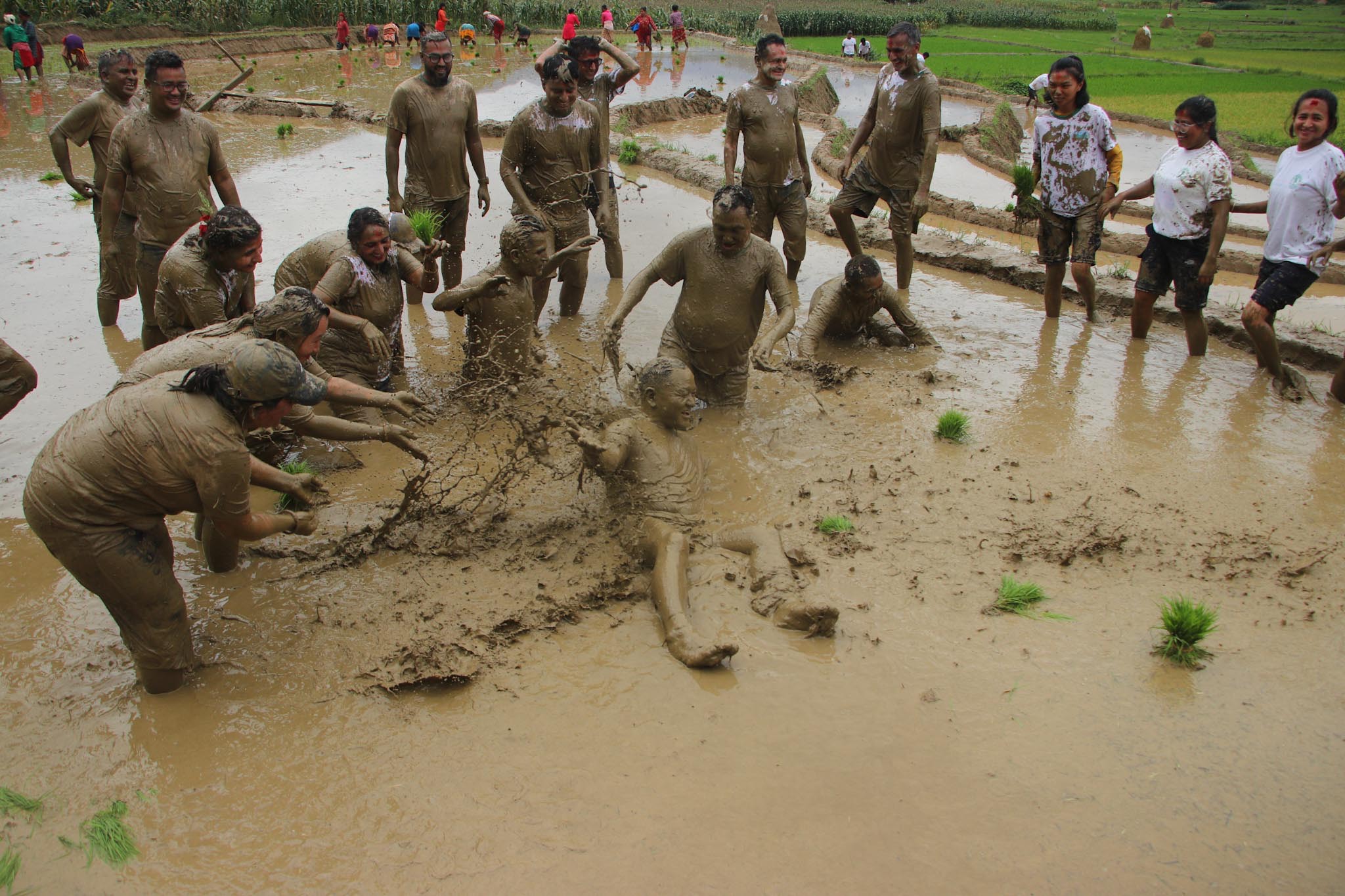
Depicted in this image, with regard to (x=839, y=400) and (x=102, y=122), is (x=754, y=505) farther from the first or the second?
(x=102, y=122)

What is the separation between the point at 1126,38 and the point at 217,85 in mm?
33569

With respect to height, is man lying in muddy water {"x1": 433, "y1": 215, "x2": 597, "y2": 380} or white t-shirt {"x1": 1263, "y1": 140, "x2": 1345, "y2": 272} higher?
white t-shirt {"x1": 1263, "y1": 140, "x2": 1345, "y2": 272}

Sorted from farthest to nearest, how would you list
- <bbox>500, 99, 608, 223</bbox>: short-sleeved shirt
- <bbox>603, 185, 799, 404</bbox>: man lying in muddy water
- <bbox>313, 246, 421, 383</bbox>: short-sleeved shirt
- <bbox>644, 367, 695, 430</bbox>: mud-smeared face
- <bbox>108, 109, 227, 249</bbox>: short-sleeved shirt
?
<bbox>500, 99, 608, 223</bbox>: short-sleeved shirt → <bbox>108, 109, 227, 249</bbox>: short-sleeved shirt → <bbox>603, 185, 799, 404</bbox>: man lying in muddy water → <bbox>313, 246, 421, 383</bbox>: short-sleeved shirt → <bbox>644, 367, 695, 430</bbox>: mud-smeared face

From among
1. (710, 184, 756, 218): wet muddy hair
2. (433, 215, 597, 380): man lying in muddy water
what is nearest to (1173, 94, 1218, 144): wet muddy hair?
(710, 184, 756, 218): wet muddy hair

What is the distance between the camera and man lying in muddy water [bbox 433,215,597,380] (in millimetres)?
5688

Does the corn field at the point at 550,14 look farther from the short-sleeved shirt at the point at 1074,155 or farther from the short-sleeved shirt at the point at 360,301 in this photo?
the short-sleeved shirt at the point at 1074,155

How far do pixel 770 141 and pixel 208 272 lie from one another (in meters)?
4.42

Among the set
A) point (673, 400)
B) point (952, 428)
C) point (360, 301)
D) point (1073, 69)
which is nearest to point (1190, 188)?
point (1073, 69)

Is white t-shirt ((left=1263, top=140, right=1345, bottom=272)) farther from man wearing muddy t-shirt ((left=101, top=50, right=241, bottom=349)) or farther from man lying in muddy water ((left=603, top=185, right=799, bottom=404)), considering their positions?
man wearing muddy t-shirt ((left=101, top=50, right=241, bottom=349))

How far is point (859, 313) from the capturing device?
22.7 ft

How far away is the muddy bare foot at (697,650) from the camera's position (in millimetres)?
3543

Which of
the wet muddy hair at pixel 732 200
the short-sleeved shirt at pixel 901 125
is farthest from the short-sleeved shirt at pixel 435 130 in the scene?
the short-sleeved shirt at pixel 901 125

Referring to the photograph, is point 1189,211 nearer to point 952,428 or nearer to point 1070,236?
point 1070,236

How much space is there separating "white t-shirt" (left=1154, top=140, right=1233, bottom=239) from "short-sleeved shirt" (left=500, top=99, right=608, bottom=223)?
13.7ft
